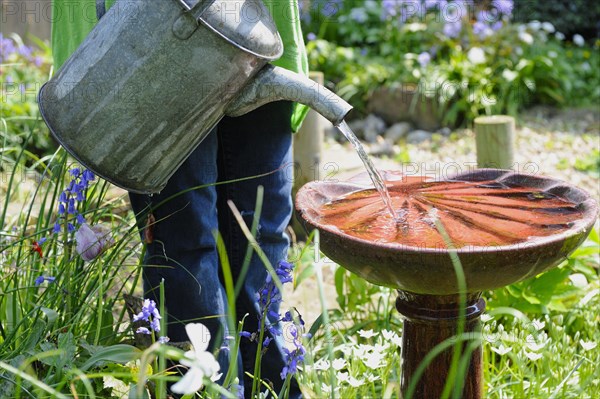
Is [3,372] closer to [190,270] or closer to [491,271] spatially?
[190,270]

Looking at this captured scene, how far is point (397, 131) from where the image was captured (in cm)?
555

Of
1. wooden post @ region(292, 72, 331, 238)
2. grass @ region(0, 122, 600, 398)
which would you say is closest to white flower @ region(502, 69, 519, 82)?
wooden post @ region(292, 72, 331, 238)

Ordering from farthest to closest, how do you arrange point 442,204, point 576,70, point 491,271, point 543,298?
1. point 576,70
2. point 543,298
3. point 442,204
4. point 491,271

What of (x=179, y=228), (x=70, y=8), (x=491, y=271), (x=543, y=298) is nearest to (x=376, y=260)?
(x=491, y=271)

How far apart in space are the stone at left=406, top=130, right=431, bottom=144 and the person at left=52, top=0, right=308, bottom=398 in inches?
134

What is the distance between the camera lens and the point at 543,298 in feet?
8.25

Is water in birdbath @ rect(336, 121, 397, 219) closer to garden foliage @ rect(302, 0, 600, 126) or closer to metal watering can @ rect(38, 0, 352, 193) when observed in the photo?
metal watering can @ rect(38, 0, 352, 193)

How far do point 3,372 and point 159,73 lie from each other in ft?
2.08

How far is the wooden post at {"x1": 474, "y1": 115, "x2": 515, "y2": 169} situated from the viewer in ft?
10.5

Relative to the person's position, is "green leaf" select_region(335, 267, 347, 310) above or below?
below

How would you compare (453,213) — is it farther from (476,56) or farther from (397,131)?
(476,56)

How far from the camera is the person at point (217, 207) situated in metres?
1.89

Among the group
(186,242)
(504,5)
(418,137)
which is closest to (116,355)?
(186,242)

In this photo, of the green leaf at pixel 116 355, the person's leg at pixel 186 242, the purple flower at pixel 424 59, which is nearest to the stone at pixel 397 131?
the purple flower at pixel 424 59
